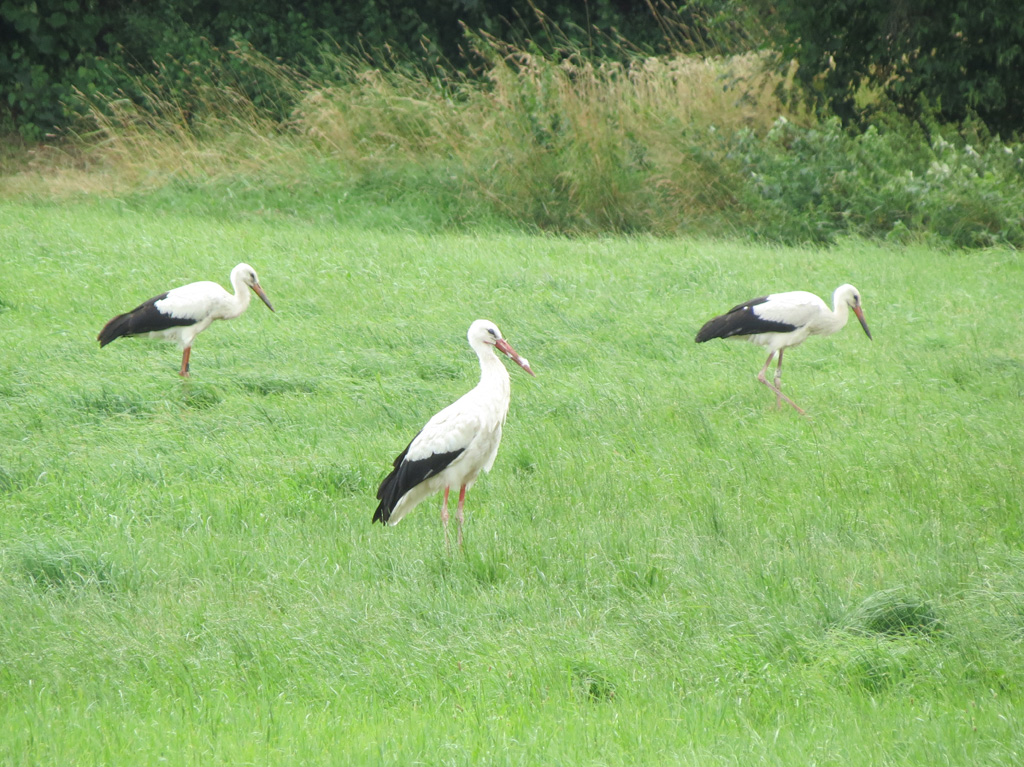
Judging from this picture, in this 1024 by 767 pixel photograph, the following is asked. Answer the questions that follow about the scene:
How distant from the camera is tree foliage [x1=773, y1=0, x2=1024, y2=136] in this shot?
10.3m

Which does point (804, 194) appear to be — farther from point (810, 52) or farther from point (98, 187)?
point (98, 187)

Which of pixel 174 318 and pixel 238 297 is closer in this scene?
pixel 174 318

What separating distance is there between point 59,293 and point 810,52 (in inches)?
312

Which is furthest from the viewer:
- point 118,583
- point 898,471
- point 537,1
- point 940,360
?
point 537,1

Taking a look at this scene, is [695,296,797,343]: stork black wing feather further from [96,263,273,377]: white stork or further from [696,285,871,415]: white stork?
[96,263,273,377]: white stork

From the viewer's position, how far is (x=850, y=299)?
816cm

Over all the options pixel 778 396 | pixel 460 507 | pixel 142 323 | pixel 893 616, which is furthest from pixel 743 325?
pixel 142 323

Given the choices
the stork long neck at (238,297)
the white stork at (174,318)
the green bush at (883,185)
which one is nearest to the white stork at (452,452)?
the white stork at (174,318)

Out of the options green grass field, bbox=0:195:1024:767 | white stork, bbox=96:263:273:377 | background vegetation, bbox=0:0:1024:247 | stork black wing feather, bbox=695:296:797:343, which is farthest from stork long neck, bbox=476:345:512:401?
background vegetation, bbox=0:0:1024:247

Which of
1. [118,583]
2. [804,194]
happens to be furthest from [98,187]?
[118,583]

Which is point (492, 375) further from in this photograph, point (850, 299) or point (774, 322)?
point (850, 299)

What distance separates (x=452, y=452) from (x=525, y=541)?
576mm

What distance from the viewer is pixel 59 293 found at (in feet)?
31.0

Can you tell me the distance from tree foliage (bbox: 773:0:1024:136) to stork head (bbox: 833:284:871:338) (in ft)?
11.0
